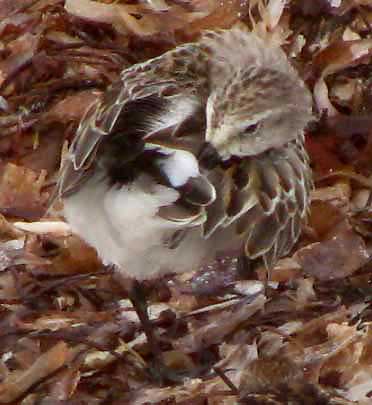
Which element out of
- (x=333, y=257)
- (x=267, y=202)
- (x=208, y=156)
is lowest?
(x=333, y=257)

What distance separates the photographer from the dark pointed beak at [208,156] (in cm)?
471

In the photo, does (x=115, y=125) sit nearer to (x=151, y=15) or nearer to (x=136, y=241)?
(x=136, y=241)

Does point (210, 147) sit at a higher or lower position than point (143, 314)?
higher

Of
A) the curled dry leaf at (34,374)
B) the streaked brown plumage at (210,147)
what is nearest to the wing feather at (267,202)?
the streaked brown plumage at (210,147)

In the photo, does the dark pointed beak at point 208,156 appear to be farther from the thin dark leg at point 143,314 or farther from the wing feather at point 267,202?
the thin dark leg at point 143,314

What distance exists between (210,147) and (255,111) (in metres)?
0.36

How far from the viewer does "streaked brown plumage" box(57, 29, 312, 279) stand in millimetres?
4633

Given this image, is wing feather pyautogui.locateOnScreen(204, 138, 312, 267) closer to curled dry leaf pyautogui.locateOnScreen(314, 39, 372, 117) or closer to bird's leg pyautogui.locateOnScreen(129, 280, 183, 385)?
bird's leg pyautogui.locateOnScreen(129, 280, 183, 385)

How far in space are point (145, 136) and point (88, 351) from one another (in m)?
1.10

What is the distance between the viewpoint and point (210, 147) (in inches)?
186

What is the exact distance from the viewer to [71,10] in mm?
6398

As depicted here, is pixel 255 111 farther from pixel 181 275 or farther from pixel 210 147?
pixel 181 275

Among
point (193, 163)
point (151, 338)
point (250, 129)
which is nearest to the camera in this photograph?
point (193, 163)

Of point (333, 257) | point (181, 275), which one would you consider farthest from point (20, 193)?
point (333, 257)
